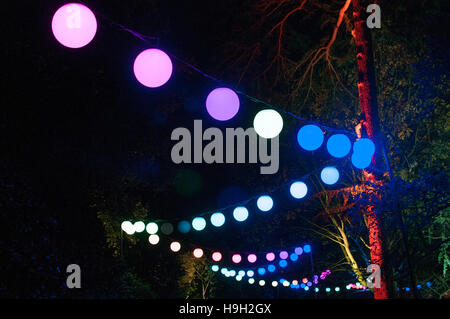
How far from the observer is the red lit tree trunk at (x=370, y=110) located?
5.21 metres

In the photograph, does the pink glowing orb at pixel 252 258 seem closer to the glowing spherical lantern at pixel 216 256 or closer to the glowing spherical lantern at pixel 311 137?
the glowing spherical lantern at pixel 216 256

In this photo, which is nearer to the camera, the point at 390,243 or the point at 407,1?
the point at 407,1

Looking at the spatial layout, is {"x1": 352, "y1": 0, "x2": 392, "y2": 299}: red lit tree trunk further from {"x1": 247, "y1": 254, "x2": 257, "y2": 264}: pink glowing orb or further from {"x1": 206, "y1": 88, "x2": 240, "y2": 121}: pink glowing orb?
{"x1": 247, "y1": 254, "x2": 257, "y2": 264}: pink glowing orb

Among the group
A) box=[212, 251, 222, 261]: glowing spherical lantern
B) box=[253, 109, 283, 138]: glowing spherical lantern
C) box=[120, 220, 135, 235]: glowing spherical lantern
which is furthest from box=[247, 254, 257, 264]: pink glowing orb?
box=[253, 109, 283, 138]: glowing spherical lantern

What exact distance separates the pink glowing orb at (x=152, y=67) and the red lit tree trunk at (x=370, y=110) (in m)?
3.18

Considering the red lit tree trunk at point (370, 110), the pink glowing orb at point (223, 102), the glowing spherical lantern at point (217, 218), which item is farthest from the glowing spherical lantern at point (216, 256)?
the pink glowing orb at point (223, 102)

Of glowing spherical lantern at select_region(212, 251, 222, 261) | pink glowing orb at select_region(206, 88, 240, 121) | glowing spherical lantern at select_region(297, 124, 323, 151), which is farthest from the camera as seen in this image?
glowing spherical lantern at select_region(212, 251, 222, 261)

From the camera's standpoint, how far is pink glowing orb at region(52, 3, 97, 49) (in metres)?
2.99

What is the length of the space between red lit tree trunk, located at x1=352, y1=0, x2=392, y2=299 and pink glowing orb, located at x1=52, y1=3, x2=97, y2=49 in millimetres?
3826

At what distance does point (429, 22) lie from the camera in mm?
7855

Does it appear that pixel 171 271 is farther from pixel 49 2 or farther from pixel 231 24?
pixel 49 2
